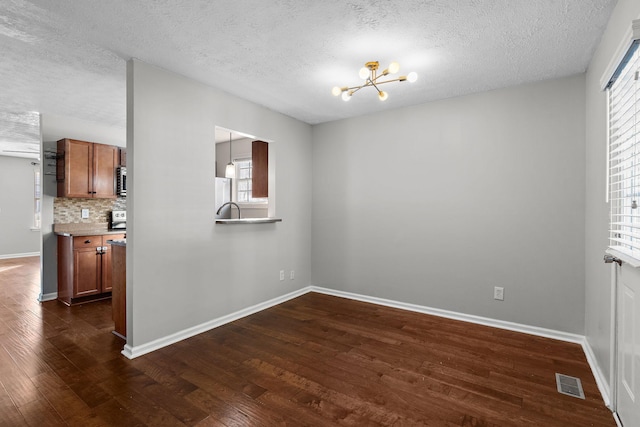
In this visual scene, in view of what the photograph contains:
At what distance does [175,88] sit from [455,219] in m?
3.16

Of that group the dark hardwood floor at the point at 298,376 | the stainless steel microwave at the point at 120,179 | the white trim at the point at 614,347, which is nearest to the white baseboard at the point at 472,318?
the dark hardwood floor at the point at 298,376

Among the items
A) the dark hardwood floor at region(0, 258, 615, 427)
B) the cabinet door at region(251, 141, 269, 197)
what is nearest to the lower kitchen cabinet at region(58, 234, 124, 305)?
the dark hardwood floor at region(0, 258, 615, 427)

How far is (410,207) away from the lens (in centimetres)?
382

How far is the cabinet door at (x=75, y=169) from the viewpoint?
4238mm

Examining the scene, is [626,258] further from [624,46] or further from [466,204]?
[466,204]

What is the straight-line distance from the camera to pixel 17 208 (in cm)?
760

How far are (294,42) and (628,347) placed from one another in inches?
109

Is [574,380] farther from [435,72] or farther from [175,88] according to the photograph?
[175,88]

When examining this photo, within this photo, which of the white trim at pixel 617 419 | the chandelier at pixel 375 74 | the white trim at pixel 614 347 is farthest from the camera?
the chandelier at pixel 375 74

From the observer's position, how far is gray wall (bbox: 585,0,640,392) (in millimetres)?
2015

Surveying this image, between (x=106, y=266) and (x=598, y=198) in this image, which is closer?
(x=598, y=198)

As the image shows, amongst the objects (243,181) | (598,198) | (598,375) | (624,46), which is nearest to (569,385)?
(598,375)

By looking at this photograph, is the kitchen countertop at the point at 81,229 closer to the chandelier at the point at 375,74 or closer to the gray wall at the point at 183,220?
the gray wall at the point at 183,220

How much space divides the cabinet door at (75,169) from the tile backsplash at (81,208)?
0.60ft
